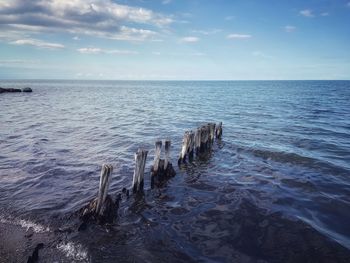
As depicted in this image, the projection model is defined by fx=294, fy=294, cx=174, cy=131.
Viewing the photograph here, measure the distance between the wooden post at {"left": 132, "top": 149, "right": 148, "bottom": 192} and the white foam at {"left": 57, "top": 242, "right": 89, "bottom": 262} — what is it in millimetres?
3894

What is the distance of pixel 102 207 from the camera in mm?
9727

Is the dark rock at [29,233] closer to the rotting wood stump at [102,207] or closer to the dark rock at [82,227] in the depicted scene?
the dark rock at [82,227]

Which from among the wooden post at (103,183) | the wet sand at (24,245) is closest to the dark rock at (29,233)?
the wet sand at (24,245)

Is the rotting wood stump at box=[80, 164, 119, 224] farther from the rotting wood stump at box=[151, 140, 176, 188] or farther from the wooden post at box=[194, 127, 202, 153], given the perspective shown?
the wooden post at box=[194, 127, 202, 153]

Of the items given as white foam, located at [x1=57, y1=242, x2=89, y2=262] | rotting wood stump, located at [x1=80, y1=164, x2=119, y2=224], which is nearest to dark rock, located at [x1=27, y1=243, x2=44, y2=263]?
white foam, located at [x1=57, y1=242, x2=89, y2=262]

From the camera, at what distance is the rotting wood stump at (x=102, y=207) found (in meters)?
9.55

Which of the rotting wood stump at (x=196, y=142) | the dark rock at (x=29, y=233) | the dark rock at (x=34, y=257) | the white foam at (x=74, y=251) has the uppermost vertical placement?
the rotting wood stump at (x=196, y=142)

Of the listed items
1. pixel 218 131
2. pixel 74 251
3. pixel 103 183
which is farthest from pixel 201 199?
pixel 218 131

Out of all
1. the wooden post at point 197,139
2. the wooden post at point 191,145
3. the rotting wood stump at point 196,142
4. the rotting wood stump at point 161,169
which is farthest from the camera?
the wooden post at point 197,139

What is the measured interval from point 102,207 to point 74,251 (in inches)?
70.6

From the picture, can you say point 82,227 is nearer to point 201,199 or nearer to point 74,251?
point 74,251

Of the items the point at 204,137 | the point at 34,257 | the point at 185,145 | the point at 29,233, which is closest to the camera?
the point at 34,257

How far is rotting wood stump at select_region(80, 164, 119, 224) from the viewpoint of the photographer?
9.55 m

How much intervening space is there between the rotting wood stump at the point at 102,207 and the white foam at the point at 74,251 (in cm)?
128
